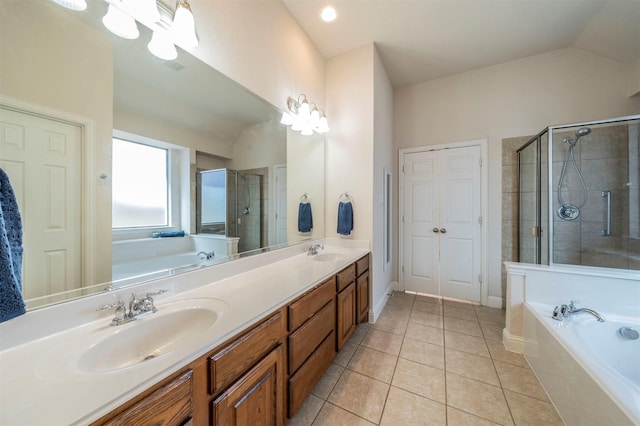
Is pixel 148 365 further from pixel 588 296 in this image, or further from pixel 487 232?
pixel 487 232

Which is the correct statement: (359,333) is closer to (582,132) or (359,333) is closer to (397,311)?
(397,311)

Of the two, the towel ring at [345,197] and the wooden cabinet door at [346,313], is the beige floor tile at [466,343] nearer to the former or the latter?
the wooden cabinet door at [346,313]

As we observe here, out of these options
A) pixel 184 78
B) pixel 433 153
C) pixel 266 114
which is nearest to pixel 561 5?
pixel 433 153

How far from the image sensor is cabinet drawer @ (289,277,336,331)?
1.21 m

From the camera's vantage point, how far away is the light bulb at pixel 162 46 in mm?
1121

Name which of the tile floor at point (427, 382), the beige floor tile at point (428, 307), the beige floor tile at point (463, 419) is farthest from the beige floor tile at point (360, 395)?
the beige floor tile at point (428, 307)

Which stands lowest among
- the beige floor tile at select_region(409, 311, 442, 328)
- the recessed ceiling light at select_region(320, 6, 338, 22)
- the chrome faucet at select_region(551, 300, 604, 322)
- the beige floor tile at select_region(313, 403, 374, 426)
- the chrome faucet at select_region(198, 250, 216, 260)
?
the beige floor tile at select_region(313, 403, 374, 426)

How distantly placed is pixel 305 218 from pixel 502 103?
9.06ft

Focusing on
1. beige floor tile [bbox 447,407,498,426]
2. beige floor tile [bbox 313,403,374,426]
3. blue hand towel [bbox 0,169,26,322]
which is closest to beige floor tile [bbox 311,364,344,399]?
beige floor tile [bbox 313,403,374,426]

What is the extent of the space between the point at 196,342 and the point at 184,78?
1.32m

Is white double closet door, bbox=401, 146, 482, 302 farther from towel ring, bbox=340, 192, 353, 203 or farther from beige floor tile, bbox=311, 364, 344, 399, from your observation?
beige floor tile, bbox=311, 364, 344, 399

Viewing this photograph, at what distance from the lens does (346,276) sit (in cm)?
185

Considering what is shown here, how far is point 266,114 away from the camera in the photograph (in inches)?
73.8

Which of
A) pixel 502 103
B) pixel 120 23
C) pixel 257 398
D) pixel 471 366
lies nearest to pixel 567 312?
pixel 471 366
